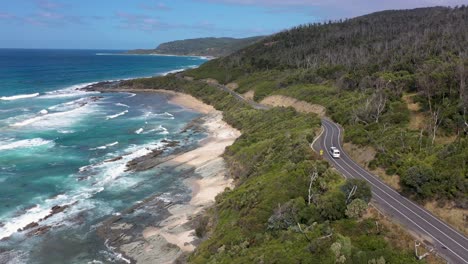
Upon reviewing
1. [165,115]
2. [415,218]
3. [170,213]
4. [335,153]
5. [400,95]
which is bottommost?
[165,115]

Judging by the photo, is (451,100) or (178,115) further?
(178,115)

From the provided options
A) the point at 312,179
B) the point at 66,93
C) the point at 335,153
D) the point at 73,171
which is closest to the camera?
the point at 312,179

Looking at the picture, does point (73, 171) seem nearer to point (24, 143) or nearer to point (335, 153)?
point (24, 143)

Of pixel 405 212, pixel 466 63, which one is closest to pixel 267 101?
pixel 466 63

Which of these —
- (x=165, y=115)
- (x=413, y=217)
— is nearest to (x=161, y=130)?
(x=165, y=115)

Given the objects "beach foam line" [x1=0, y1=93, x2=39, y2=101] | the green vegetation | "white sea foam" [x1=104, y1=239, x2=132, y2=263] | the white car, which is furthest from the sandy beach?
"beach foam line" [x1=0, y1=93, x2=39, y2=101]

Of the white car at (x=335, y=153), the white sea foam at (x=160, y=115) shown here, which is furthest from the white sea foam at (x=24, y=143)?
the white car at (x=335, y=153)

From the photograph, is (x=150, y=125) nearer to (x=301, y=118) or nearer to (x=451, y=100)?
(x=301, y=118)
